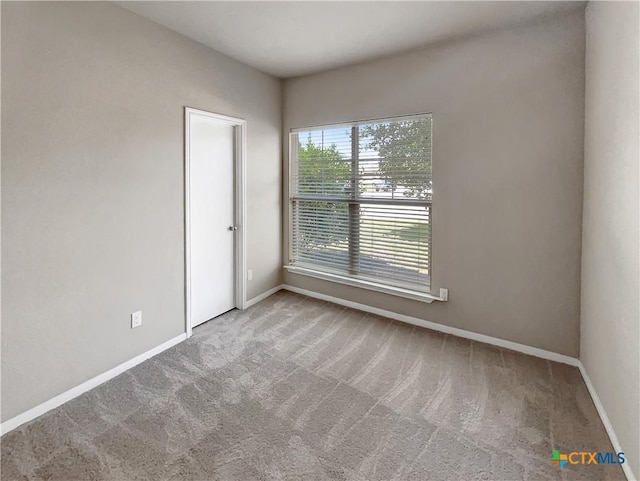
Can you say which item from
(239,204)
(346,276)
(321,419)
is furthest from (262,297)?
(321,419)

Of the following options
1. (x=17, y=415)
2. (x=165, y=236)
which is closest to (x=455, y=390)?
(x=165, y=236)

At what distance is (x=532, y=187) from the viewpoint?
102 inches

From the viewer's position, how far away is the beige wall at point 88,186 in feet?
6.21

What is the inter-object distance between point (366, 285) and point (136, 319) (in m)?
2.19

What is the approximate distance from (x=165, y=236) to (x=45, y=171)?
0.94 metres

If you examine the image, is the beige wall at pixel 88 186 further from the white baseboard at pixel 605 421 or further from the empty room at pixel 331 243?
the white baseboard at pixel 605 421

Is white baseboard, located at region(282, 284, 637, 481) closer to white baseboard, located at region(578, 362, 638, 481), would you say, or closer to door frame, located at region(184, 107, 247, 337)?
white baseboard, located at region(578, 362, 638, 481)

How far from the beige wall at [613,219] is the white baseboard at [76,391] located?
305 cm

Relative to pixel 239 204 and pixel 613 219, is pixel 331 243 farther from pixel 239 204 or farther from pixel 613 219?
pixel 613 219

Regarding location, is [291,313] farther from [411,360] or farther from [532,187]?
[532,187]

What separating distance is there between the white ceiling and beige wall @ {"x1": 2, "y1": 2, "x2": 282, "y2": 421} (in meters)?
0.26

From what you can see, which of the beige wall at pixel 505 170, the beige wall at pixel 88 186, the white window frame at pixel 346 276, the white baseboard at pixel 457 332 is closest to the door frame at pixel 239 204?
the beige wall at pixel 88 186

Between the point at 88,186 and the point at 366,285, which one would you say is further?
the point at 366,285

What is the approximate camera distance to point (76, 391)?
219cm
